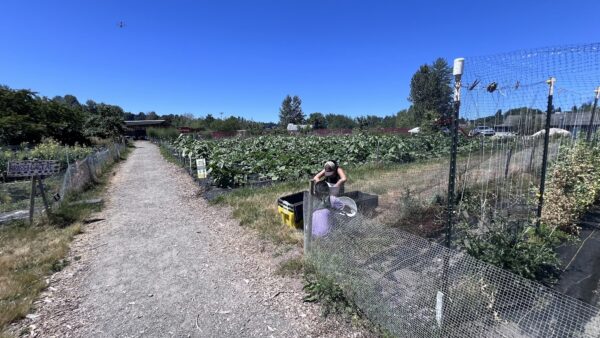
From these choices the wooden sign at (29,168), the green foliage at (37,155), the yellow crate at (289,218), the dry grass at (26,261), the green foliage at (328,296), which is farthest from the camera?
the green foliage at (37,155)

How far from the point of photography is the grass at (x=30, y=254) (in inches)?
147

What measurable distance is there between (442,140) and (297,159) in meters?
10.1

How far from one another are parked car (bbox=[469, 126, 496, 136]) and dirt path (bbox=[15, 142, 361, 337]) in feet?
10.4

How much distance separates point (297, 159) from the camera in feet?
42.2

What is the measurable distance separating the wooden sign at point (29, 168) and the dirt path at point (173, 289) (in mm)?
1540

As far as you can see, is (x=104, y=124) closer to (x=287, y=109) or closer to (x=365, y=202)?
(x=365, y=202)

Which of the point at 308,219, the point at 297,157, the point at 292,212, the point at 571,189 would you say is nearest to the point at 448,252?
the point at 308,219

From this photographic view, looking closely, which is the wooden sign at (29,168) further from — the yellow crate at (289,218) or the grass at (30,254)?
the yellow crate at (289,218)

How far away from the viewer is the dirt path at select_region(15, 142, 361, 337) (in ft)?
10.8

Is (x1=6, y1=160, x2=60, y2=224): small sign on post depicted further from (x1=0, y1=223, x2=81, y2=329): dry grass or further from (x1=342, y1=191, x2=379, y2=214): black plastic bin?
(x1=342, y1=191, x2=379, y2=214): black plastic bin

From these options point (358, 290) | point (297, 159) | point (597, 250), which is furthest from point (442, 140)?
point (358, 290)

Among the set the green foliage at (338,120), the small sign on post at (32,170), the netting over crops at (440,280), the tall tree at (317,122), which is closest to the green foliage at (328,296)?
the netting over crops at (440,280)

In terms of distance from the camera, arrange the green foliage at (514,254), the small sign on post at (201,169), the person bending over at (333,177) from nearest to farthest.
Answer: the green foliage at (514,254), the person bending over at (333,177), the small sign on post at (201,169)

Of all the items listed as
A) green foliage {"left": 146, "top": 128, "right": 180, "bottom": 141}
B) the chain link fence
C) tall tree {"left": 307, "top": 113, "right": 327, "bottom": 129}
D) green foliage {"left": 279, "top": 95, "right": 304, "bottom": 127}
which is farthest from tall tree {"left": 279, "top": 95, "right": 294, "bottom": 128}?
the chain link fence
